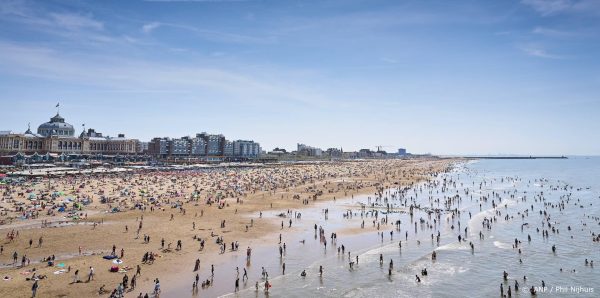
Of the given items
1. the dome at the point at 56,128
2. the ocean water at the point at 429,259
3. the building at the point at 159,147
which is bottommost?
the ocean water at the point at 429,259

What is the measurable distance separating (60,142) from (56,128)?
45.5 feet

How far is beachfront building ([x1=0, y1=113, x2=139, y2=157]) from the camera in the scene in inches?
4936

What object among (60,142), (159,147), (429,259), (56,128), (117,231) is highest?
(56,128)

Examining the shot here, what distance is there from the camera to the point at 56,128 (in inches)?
6024

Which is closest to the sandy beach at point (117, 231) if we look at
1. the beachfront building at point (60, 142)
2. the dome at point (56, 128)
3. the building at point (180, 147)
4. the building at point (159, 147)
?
the beachfront building at point (60, 142)

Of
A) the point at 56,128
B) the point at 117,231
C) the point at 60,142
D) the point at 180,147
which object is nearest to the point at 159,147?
the point at 180,147

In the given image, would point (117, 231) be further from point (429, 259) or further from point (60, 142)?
point (60, 142)

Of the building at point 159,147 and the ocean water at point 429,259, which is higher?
the building at point 159,147

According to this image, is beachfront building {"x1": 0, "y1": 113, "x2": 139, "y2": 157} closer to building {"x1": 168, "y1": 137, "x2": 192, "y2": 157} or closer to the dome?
the dome

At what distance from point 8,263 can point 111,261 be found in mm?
6762

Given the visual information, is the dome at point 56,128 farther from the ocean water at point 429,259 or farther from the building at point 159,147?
the ocean water at point 429,259

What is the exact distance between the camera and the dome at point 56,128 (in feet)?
499

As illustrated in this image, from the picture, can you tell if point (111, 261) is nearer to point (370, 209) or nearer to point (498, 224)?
point (370, 209)

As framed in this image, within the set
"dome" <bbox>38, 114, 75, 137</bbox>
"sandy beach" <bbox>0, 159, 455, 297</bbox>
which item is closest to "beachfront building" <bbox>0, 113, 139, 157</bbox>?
"dome" <bbox>38, 114, 75, 137</bbox>
